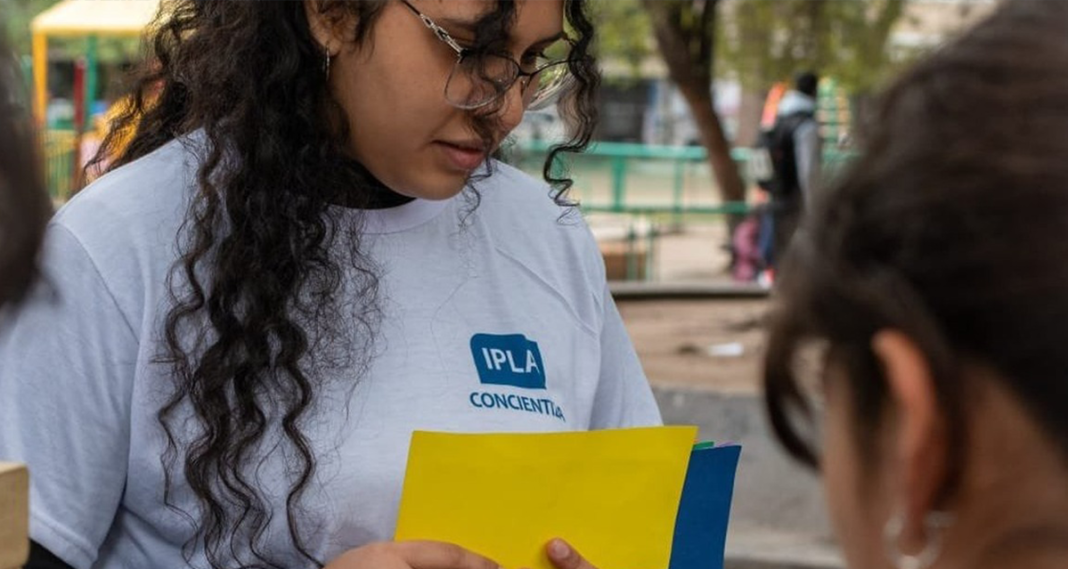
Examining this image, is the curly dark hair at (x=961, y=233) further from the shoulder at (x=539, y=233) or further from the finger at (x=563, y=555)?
the shoulder at (x=539, y=233)

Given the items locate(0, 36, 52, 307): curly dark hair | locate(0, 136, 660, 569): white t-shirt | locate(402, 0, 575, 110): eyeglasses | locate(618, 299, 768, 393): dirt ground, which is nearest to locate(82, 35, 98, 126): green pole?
locate(618, 299, 768, 393): dirt ground

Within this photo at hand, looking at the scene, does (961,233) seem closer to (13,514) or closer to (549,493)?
(13,514)

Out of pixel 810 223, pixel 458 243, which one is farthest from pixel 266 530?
pixel 810 223

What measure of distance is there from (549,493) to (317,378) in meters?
0.28

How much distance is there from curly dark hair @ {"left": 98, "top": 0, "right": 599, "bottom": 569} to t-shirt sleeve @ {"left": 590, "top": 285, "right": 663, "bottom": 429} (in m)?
0.36

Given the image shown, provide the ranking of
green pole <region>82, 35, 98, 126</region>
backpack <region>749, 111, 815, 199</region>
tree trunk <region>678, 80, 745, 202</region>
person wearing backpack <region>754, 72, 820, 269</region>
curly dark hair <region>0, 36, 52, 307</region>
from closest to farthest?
curly dark hair <region>0, 36, 52, 307</region>, person wearing backpack <region>754, 72, 820, 269</region>, backpack <region>749, 111, 815, 199</region>, tree trunk <region>678, 80, 745, 202</region>, green pole <region>82, 35, 98, 126</region>

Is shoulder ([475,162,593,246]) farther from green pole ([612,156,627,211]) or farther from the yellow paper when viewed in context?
green pole ([612,156,627,211])

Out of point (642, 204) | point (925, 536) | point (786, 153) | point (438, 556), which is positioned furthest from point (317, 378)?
point (642, 204)

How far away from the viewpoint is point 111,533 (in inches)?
75.5

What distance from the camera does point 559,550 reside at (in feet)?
6.37

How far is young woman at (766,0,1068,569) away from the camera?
1042mm

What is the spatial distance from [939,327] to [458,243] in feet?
3.63

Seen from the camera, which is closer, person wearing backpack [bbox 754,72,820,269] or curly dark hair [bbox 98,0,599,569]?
curly dark hair [bbox 98,0,599,569]

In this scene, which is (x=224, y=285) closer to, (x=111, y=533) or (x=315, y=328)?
(x=315, y=328)
